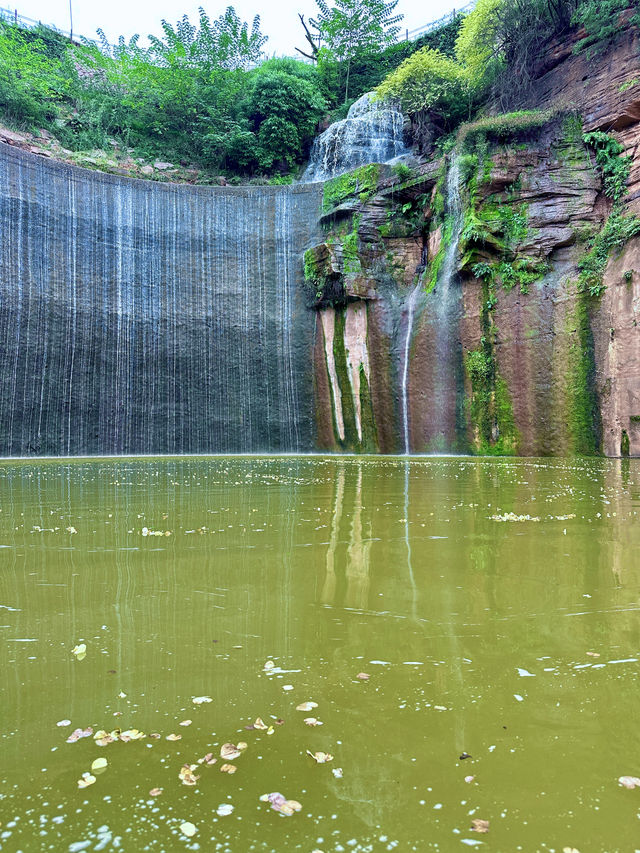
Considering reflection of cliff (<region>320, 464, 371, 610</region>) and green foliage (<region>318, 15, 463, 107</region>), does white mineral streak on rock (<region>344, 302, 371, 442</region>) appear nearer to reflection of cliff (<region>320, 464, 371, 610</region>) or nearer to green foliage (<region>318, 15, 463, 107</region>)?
reflection of cliff (<region>320, 464, 371, 610</region>)

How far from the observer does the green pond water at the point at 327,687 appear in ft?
3.58

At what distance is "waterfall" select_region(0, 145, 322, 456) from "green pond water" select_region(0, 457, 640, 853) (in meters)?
14.8

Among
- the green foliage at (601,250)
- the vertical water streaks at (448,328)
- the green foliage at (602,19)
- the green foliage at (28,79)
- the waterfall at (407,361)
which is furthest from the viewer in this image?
the green foliage at (28,79)

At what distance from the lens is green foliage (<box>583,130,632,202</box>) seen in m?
14.0

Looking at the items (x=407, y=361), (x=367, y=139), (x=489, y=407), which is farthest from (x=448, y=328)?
(x=367, y=139)

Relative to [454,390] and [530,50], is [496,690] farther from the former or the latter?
[530,50]

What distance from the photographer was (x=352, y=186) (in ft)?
61.2

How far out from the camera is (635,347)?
1243 centimetres

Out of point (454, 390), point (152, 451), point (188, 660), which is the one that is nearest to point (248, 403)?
point (152, 451)

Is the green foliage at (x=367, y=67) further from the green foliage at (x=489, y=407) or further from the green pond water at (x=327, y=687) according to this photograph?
the green pond water at (x=327, y=687)

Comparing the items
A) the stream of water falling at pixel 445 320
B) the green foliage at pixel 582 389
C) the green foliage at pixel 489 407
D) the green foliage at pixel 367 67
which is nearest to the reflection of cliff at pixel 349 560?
the green foliage at pixel 582 389

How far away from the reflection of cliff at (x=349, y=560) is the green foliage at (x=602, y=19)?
52.2ft

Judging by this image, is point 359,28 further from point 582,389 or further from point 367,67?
point 582,389

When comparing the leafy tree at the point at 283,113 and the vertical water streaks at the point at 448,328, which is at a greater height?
the leafy tree at the point at 283,113
